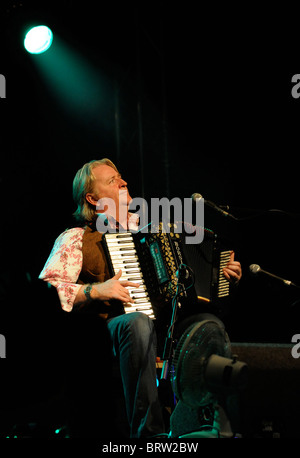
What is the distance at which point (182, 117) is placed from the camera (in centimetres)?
479

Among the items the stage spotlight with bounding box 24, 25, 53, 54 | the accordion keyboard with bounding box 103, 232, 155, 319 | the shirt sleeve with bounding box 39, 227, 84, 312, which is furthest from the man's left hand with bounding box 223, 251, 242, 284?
the stage spotlight with bounding box 24, 25, 53, 54

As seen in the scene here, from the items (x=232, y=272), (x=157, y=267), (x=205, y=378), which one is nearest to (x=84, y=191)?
(x=157, y=267)

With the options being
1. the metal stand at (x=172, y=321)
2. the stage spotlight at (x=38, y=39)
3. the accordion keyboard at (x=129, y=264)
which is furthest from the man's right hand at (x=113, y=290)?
the stage spotlight at (x=38, y=39)

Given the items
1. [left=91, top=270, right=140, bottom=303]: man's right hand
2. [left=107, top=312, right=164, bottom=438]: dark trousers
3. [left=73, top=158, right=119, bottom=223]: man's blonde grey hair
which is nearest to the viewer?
[left=107, top=312, right=164, bottom=438]: dark trousers

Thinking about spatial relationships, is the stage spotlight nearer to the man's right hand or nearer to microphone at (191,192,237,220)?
microphone at (191,192,237,220)

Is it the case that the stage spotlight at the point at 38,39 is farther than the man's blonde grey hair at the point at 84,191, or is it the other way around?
the stage spotlight at the point at 38,39

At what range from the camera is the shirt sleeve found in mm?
2582

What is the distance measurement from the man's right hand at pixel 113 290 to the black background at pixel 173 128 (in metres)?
1.18

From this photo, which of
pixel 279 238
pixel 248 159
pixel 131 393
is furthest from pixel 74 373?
pixel 248 159

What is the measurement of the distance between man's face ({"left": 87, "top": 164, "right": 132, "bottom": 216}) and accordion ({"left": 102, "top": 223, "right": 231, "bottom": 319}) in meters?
0.53

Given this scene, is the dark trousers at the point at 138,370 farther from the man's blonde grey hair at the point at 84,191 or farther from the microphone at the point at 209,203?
the man's blonde grey hair at the point at 84,191

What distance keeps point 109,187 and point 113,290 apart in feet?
3.28
